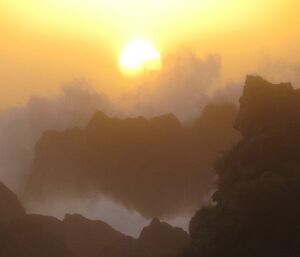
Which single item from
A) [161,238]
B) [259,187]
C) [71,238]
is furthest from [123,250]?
[259,187]

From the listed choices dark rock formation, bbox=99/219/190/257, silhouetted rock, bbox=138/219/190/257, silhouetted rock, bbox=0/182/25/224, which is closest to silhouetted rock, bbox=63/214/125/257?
silhouetted rock, bbox=138/219/190/257

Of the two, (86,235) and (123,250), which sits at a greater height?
(86,235)

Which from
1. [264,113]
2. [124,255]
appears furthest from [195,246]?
[124,255]

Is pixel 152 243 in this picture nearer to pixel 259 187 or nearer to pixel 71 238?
pixel 71 238

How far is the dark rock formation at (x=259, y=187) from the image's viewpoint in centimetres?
5659

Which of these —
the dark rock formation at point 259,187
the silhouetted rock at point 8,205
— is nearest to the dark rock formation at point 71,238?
the silhouetted rock at point 8,205

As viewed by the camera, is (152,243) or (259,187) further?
(152,243)

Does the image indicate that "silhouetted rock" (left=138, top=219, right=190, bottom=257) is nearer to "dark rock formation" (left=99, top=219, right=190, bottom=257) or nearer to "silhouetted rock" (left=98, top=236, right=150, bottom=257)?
"dark rock formation" (left=99, top=219, right=190, bottom=257)

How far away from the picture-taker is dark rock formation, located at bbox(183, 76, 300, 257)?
56.6 m

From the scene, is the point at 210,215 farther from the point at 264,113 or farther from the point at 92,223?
the point at 92,223

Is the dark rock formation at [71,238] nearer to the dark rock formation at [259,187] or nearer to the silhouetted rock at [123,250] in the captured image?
the silhouetted rock at [123,250]

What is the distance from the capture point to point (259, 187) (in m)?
57.9

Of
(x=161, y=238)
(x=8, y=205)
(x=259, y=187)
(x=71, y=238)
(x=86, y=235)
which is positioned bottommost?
(x=259, y=187)

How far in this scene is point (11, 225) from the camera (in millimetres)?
128125
